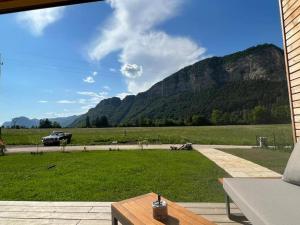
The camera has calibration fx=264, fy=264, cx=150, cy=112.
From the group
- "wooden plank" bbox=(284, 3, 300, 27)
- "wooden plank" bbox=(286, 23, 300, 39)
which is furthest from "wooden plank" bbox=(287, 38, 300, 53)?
"wooden plank" bbox=(284, 3, 300, 27)

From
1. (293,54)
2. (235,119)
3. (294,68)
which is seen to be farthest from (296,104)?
(235,119)

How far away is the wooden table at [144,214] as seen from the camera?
60.5 inches

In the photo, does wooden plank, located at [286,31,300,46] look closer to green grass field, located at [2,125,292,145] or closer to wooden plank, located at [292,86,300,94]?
wooden plank, located at [292,86,300,94]

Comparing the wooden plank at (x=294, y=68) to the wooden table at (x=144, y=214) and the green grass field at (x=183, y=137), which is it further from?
the green grass field at (x=183, y=137)

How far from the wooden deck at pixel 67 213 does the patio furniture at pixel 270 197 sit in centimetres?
21

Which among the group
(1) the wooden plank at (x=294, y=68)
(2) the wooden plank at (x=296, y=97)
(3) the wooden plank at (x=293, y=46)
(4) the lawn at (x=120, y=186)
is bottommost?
(4) the lawn at (x=120, y=186)

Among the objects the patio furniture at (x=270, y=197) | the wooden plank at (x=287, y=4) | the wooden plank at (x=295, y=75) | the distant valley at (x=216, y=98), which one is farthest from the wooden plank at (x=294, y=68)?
the distant valley at (x=216, y=98)

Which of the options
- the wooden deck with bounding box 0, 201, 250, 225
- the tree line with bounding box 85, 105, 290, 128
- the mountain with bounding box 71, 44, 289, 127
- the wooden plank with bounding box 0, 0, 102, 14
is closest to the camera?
the wooden deck with bounding box 0, 201, 250, 225

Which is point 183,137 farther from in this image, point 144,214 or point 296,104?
point 144,214

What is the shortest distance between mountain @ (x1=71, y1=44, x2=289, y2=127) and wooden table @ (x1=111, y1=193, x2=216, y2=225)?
2940cm

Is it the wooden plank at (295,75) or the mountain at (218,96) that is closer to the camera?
the wooden plank at (295,75)

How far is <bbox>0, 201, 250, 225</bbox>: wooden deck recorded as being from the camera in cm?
245

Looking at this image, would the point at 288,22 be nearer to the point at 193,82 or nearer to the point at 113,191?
the point at 113,191

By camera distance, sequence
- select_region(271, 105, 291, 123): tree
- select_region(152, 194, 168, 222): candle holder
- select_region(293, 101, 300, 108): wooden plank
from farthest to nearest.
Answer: select_region(271, 105, 291, 123): tree
select_region(293, 101, 300, 108): wooden plank
select_region(152, 194, 168, 222): candle holder
